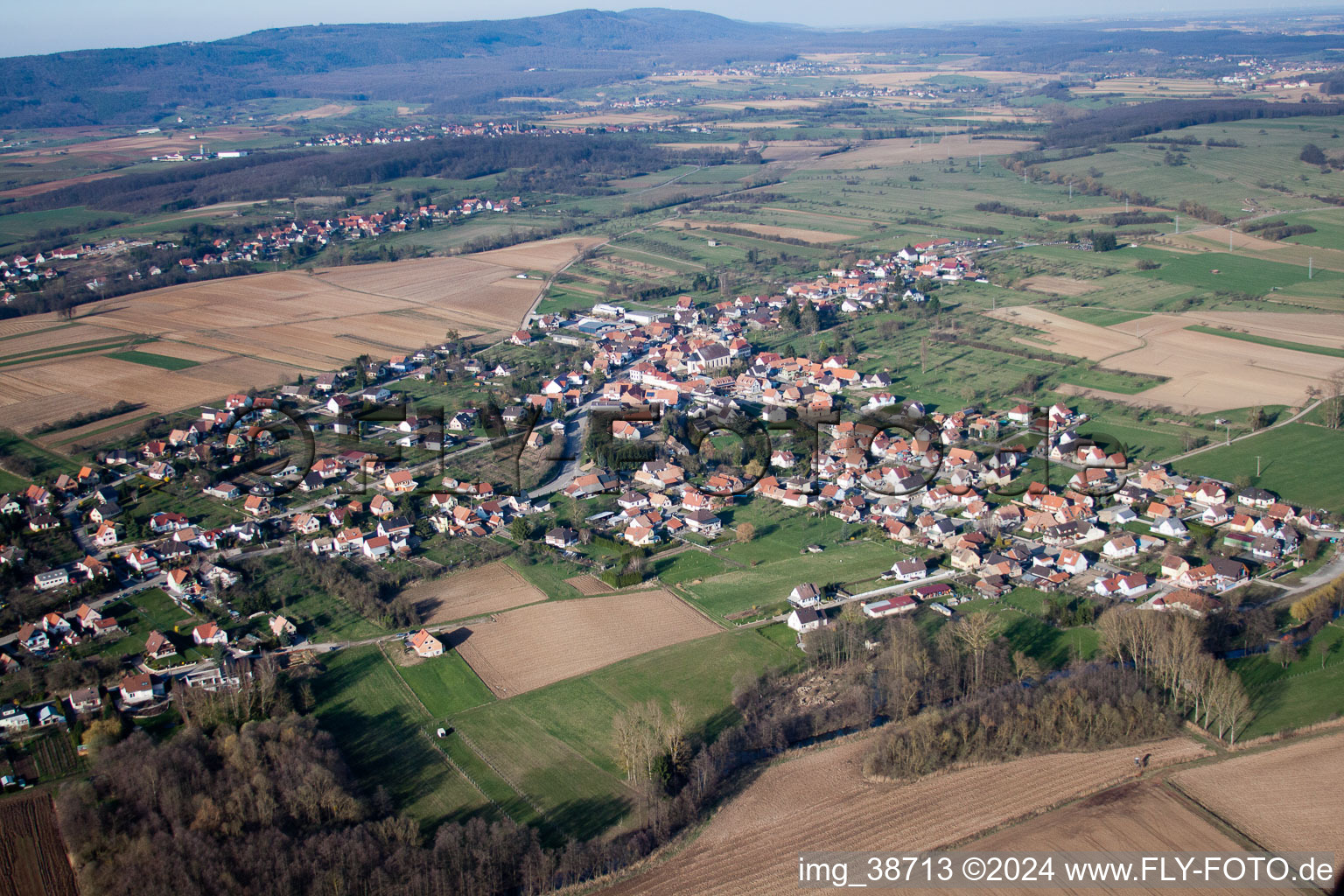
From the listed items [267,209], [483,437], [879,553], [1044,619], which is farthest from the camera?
[267,209]

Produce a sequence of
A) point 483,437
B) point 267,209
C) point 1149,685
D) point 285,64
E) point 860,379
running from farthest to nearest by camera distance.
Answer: point 285,64, point 267,209, point 860,379, point 483,437, point 1149,685

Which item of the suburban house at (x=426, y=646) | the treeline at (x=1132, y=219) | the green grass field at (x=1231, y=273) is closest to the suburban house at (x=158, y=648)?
the suburban house at (x=426, y=646)

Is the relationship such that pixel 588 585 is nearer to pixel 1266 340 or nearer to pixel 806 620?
pixel 806 620

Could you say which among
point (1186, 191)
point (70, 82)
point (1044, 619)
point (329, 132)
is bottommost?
point (1044, 619)

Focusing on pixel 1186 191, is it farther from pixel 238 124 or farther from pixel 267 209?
pixel 238 124

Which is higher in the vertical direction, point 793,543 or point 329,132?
point 329,132

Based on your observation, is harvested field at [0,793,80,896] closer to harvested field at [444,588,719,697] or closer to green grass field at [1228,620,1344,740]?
harvested field at [444,588,719,697]

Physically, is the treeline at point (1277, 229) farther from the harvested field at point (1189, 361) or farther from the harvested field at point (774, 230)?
the harvested field at point (774, 230)

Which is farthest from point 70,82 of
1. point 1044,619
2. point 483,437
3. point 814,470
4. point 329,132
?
point 1044,619
